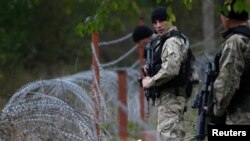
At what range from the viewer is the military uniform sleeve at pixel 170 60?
8.05 metres

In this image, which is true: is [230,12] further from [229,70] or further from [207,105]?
[207,105]

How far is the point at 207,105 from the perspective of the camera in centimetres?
716

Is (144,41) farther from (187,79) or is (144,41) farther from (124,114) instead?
(124,114)

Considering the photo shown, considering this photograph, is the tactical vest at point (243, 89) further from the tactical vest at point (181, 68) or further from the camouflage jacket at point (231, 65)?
the tactical vest at point (181, 68)

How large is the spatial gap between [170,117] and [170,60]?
0.49 m

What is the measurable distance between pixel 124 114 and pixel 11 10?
14.5 metres

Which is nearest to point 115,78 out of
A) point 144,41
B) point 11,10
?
point 144,41

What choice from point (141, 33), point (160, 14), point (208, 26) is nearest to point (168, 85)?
point (160, 14)

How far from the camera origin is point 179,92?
8.20 metres

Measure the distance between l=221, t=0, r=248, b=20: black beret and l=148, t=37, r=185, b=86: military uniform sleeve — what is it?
4.14ft

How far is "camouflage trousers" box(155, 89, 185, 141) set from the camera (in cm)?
816

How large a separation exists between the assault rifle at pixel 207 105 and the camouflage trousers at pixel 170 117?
2.39 feet

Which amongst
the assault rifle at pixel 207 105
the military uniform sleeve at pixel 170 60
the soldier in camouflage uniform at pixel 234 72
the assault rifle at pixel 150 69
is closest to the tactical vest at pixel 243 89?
the soldier in camouflage uniform at pixel 234 72

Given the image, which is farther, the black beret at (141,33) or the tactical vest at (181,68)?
the black beret at (141,33)
